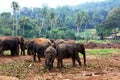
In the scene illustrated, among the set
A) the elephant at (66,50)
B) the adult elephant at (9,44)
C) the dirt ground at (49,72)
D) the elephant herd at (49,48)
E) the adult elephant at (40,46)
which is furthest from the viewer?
the adult elephant at (9,44)

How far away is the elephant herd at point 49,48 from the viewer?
60.2ft

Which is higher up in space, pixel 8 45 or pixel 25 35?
pixel 8 45

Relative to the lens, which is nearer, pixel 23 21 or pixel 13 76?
pixel 13 76

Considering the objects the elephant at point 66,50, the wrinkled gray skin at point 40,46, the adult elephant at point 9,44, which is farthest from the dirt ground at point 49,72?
the adult elephant at point 9,44

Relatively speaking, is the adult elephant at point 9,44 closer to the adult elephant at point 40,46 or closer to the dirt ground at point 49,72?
the dirt ground at point 49,72

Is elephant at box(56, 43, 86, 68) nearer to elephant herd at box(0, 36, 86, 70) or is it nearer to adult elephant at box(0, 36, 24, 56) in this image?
elephant herd at box(0, 36, 86, 70)

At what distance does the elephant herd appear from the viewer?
18.3 meters

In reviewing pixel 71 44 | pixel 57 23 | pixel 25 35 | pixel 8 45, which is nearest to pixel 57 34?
pixel 25 35

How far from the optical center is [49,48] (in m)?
18.5

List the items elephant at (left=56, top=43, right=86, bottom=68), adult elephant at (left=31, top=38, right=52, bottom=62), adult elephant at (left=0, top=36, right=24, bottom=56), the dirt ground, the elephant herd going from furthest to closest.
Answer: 1. adult elephant at (left=0, top=36, right=24, bottom=56)
2. adult elephant at (left=31, top=38, right=52, bottom=62)
3. elephant at (left=56, top=43, right=86, bottom=68)
4. the elephant herd
5. the dirt ground

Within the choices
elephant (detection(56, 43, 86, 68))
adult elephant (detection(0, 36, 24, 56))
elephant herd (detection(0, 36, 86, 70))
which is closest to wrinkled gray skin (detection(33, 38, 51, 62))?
elephant herd (detection(0, 36, 86, 70))

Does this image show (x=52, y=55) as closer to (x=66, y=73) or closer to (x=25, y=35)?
(x=66, y=73)

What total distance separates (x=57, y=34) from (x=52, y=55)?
5181 cm

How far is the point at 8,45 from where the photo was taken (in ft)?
80.7
